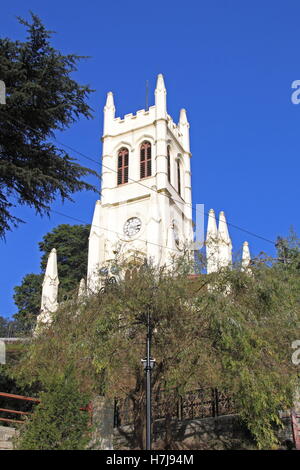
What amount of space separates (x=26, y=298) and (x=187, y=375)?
37.1m

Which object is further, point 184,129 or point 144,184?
point 184,129

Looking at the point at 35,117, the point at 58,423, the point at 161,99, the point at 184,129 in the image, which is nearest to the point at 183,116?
the point at 184,129

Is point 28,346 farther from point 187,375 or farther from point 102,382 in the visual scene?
point 187,375

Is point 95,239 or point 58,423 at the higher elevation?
point 95,239

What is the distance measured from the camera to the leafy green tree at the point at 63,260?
147 feet

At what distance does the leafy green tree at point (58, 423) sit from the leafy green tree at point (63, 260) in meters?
34.1

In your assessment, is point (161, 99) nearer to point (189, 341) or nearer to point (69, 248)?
point (69, 248)

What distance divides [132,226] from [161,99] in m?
13.4

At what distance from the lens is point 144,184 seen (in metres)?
42.5

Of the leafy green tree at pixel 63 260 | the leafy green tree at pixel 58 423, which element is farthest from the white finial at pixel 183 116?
the leafy green tree at pixel 58 423

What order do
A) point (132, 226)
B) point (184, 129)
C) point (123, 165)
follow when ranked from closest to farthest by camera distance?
point (132, 226) → point (123, 165) → point (184, 129)

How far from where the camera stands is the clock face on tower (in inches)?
1603

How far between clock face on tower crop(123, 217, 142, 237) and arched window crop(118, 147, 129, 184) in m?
4.86
